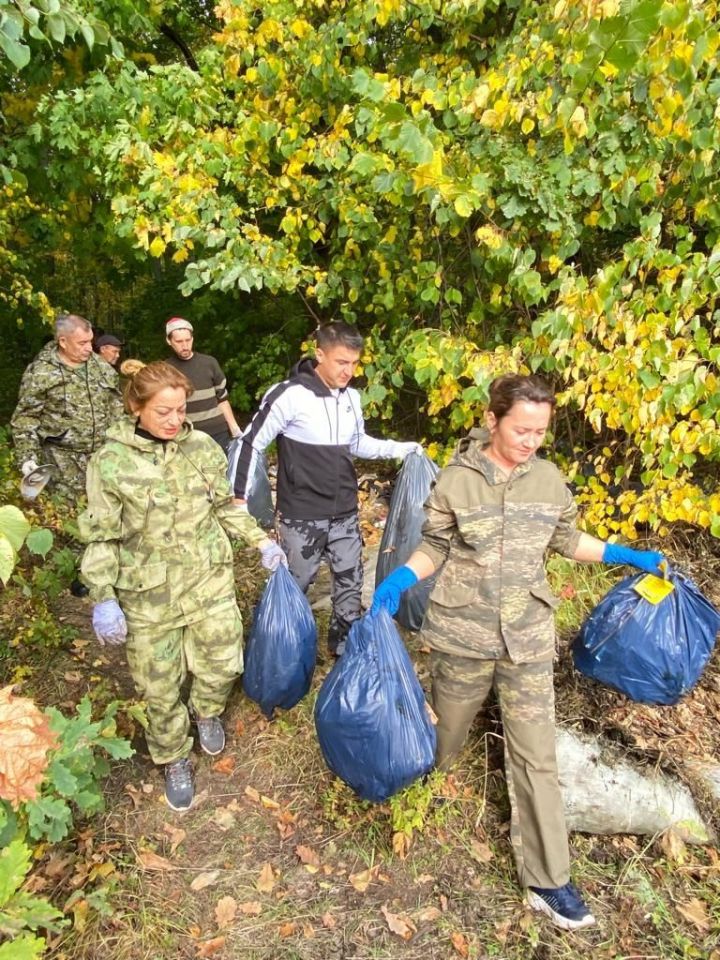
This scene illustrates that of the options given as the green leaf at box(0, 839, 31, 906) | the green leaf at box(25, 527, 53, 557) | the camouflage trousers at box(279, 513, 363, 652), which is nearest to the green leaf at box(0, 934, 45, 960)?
the green leaf at box(0, 839, 31, 906)

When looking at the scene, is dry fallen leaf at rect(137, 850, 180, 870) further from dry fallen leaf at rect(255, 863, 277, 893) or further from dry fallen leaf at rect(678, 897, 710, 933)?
dry fallen leaf at rect(678, 897, 710, 933)

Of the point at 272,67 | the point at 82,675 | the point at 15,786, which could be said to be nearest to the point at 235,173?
the point at 272,67

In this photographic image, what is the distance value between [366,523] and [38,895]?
121 inches

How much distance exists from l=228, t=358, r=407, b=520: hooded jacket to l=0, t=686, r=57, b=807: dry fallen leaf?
1375mm

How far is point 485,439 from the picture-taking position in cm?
213

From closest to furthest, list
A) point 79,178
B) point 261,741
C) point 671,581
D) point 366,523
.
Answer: point 671,581, point 261,741, point 366,523, point 79,178

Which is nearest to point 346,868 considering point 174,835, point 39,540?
point 174,835

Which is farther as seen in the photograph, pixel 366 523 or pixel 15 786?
pixel 366 523

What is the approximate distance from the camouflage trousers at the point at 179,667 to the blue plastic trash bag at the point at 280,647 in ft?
0.27

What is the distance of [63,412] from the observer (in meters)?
3.80

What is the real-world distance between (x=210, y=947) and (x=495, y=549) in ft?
5.17

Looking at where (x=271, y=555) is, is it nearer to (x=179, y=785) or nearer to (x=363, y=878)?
(x=179, y=785)

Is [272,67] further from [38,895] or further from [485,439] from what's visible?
[38,895]

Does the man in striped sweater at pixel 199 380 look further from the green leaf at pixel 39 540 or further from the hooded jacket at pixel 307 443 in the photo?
the green leaf at pixel 39 540
